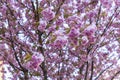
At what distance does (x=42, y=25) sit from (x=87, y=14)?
1.58 m

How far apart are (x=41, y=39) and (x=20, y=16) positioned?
125 centimetres

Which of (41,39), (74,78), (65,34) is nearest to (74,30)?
(65,34)

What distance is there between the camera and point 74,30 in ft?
19.6

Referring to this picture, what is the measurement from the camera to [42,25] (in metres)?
6.96

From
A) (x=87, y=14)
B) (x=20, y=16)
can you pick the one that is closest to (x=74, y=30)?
(x=87, y=14)

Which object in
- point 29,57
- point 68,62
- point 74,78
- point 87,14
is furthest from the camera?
point 74,78

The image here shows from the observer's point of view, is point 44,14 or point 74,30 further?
point 44,14

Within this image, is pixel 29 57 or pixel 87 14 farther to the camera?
pixel 87 14

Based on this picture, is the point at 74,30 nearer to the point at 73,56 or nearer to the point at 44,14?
the point at 44,14

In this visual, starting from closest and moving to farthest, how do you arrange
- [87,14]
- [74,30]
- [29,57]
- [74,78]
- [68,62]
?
[29,57]
[74,30]
[87,14]
[68,62]
[74,78]

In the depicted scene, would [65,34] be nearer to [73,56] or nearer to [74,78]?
[73,56]

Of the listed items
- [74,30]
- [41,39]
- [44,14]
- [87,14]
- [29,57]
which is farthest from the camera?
[87,14]

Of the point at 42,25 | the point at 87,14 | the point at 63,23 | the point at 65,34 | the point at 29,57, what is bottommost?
the point at 29,57

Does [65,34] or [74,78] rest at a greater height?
[74,78]
